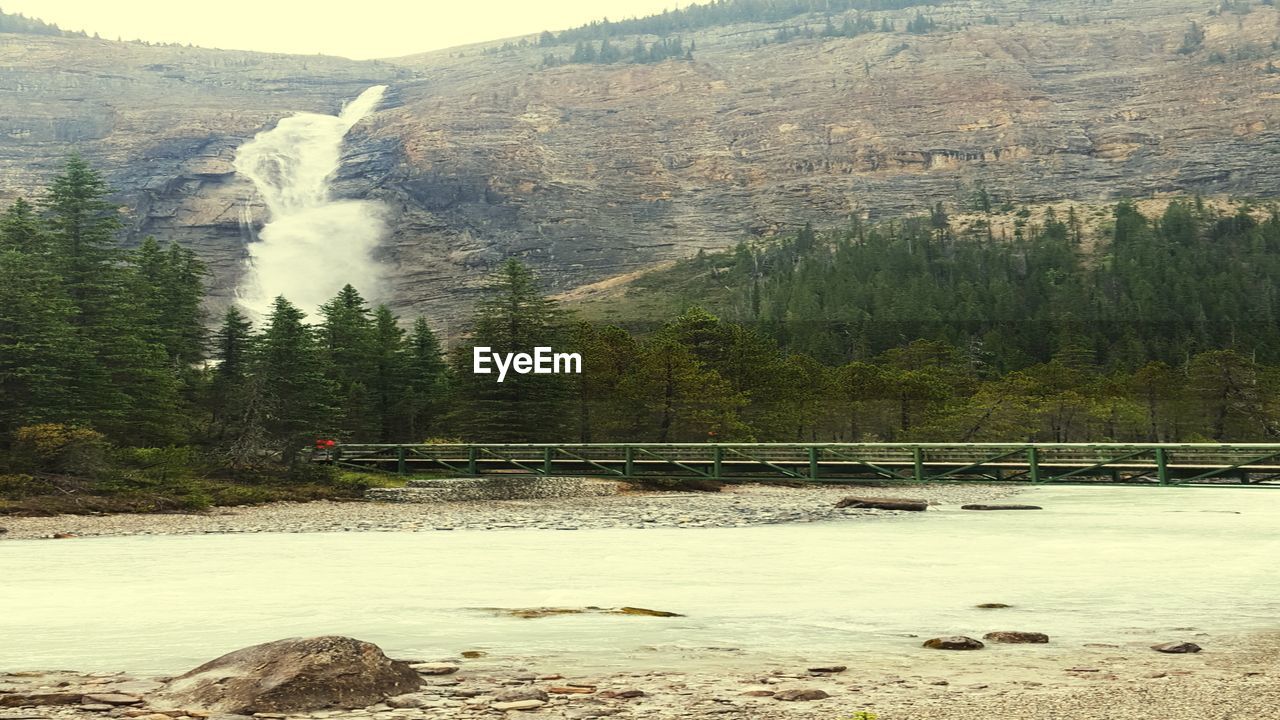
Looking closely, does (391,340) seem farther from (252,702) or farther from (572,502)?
(252,702)

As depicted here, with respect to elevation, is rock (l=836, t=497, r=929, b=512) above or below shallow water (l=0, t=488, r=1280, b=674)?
below

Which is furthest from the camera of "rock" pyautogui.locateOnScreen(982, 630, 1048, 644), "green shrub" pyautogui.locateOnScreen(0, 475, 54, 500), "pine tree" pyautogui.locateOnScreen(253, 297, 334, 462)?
"pine tree" pyautogui.locateOnScreen(253, 297, 334, 462)

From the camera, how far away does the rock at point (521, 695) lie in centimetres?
1008

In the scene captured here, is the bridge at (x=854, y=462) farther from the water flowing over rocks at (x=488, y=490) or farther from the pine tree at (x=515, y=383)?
the pine tree at (x=515, y=383)

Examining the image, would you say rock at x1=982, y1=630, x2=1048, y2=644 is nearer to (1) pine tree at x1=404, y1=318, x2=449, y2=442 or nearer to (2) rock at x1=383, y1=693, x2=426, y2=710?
(2) rock at x1=383, y1=693, x2=426, y2=710

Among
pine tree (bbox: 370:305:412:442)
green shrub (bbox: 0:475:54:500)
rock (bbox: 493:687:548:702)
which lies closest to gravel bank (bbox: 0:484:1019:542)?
green shrub (bbox: 0:475:54:500)

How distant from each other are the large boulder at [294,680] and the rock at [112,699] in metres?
0.24

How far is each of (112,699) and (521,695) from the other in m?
3.76

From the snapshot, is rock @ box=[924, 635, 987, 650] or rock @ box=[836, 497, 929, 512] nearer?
rock @ box=[924, 635, 987, 650]

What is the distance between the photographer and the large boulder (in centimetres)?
934

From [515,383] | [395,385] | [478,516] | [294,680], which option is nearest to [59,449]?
[478,516]

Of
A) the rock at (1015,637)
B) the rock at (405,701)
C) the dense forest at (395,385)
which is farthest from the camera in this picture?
the dense forest at (395,385)

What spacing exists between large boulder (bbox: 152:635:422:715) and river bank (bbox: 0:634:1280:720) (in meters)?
0.22

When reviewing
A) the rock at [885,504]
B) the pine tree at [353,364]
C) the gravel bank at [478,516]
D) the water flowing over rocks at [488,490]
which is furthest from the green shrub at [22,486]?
the rock at [885,504]
